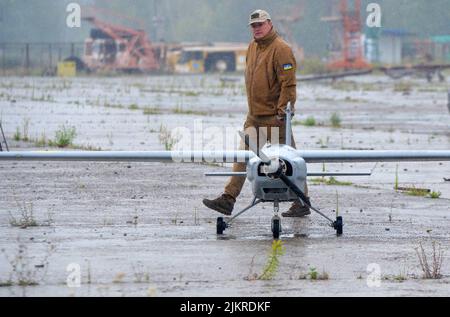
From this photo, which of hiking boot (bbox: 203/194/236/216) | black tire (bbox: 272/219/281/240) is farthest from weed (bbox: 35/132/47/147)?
black tire (bbox: 272/219/281/240)

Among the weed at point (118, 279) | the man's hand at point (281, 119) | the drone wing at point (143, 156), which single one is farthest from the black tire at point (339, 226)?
the weed at point (118, 279)

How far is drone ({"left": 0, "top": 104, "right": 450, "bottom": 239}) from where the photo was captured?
10805mm

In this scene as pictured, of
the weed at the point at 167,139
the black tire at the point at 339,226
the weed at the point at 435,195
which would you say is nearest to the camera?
the black tire at the point at 339,226

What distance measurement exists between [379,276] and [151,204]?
489 cm

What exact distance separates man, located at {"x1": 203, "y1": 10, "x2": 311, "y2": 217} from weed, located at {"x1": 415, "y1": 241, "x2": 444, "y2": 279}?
7.14 ft

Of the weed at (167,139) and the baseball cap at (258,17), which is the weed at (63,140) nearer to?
the weed at (167,139)

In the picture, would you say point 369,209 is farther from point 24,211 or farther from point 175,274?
point 175,274

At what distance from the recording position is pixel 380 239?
11219 millimetres

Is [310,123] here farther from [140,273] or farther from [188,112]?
[140,273]

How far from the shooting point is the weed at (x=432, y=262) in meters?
9.15

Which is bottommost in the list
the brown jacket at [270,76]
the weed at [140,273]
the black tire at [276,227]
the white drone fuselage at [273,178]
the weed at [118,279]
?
the weed at [140,273]

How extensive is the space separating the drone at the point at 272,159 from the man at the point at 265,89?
1.41 feet

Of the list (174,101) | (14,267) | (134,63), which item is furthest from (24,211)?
(134,63)

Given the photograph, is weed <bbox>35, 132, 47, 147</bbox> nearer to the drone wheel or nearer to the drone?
the drone
